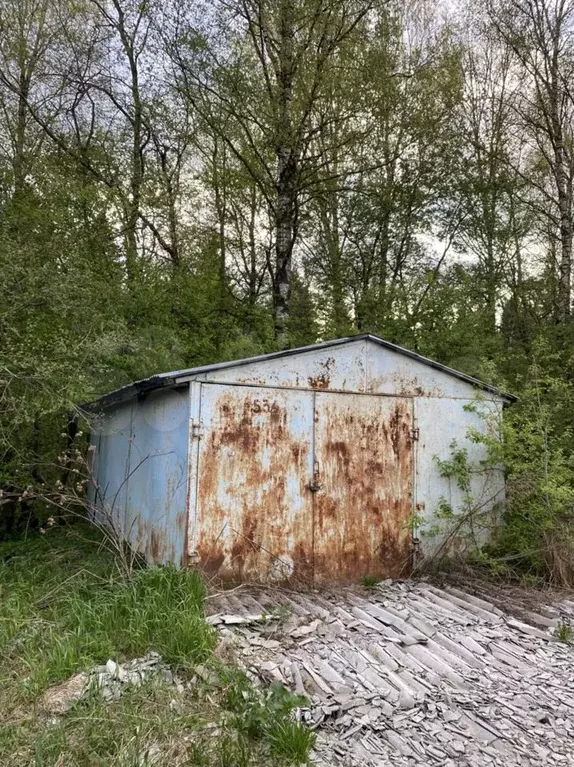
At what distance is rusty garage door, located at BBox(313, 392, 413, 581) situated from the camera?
567 centimetres

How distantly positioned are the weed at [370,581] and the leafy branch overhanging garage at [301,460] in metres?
0.05

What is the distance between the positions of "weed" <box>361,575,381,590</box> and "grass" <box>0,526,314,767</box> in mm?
1946

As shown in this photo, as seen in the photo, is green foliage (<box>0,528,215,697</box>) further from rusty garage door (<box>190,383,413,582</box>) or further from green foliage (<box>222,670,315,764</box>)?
rusty garage door (<box>190,383,413,582</box>)

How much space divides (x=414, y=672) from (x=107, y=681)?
1.94 m

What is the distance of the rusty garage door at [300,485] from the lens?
522cm

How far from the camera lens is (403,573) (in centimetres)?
594

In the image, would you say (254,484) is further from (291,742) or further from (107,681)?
(291,742)

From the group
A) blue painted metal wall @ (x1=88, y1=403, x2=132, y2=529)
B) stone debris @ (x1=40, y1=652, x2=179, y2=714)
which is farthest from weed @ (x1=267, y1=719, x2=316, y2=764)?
blue painted metal wall @ (x1=88, y1=403, x2=132, y2=529)

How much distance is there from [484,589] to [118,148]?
11.5 m

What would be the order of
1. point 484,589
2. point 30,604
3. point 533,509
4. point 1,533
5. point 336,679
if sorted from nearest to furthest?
point 336,679 < point 30,604 < point 484,589 < point 533,509 < point 1,533

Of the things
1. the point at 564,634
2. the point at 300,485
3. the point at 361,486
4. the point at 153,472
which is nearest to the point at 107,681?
the point at 300,485

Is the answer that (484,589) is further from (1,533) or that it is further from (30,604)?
(1,533)

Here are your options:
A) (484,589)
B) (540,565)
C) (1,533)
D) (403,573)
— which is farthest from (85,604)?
(1,533)

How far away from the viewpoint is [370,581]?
5.68 metres
